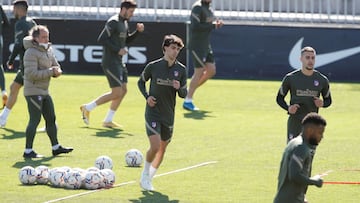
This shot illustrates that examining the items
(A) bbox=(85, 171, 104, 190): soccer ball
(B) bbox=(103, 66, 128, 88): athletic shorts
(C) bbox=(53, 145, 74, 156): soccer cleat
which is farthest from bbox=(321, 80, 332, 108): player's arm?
(B) bbox=(103, 66, 128, 88): athletic shorts

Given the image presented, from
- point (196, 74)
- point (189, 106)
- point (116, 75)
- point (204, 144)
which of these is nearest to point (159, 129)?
point (204, 144)

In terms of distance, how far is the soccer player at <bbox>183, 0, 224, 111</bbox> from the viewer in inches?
909

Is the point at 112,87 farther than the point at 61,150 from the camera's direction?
Yes

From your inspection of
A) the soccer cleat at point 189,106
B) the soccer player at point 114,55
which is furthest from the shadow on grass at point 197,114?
the soccer player at point 114,55

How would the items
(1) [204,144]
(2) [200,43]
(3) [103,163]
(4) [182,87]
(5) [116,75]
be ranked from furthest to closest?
1. (2) [200,43]
2. (5) [116,75]
3. (1) [204,144]
4. (3) [103,163]
5. (4) [182,87]

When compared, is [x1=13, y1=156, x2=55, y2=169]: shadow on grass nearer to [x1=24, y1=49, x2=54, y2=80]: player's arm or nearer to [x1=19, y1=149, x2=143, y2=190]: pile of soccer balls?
[x1=24, y1=49, x2=54, y2=80]: player's arm

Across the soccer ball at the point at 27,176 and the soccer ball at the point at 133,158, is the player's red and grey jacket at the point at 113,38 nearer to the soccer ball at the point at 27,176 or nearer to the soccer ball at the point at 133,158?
the soccer ball at the point at 133,158

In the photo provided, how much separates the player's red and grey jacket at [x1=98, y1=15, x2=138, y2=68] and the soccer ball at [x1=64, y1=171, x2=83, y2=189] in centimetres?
638

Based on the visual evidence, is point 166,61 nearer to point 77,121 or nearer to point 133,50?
point 77,121

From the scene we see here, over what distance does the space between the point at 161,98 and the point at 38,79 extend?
115 inches

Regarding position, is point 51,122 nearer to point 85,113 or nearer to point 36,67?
point 36,67

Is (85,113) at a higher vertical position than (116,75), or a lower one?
lower

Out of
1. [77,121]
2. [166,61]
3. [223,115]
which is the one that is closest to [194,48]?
[223,115]

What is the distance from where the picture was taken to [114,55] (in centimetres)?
2034
